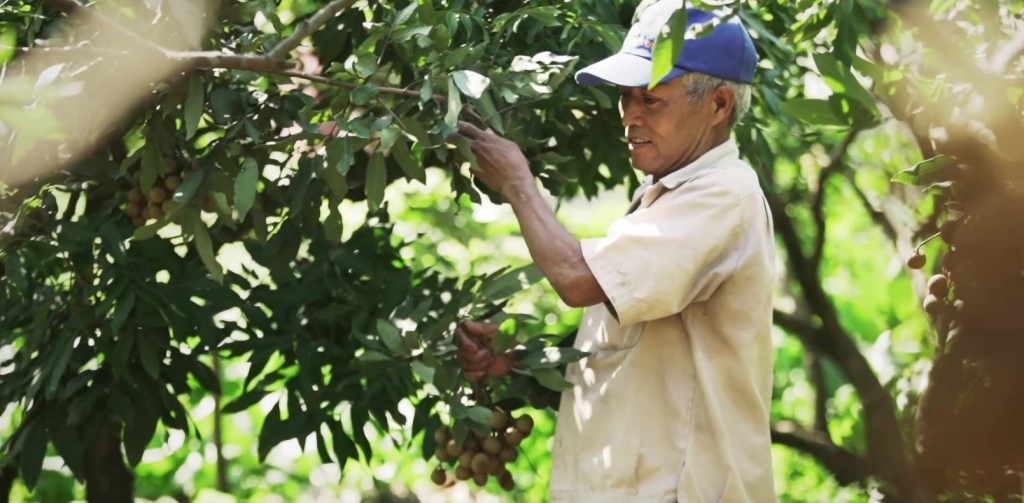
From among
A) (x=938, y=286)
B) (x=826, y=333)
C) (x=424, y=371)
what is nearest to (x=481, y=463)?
(x=424, y=371)

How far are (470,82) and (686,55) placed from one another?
40cm

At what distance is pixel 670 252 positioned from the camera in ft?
6.37

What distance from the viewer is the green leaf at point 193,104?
6.32ft

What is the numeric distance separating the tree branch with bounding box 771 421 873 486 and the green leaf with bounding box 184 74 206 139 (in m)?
2.92

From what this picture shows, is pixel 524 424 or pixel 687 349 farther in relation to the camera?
pixel 524 424

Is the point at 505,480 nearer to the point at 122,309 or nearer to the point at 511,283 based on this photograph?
the point at 511,283

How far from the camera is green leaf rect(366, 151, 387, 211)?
6.78 ft

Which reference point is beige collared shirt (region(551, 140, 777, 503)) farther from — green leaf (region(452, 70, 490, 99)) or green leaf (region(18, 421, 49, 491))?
green leaf (region(18, 421, 49, 491))

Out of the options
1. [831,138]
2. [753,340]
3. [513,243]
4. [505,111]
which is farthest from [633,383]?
[513,243]

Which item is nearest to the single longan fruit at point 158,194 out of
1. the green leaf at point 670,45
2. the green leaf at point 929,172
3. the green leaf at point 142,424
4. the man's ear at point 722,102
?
the green leaf at point 142,424

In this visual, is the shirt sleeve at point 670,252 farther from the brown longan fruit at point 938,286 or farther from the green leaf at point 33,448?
the green leaf at point 33,448

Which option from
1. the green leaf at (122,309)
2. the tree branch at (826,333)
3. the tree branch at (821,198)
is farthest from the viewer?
the tree branch at (821,198)

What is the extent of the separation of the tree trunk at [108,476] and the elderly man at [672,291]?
1.78 metres

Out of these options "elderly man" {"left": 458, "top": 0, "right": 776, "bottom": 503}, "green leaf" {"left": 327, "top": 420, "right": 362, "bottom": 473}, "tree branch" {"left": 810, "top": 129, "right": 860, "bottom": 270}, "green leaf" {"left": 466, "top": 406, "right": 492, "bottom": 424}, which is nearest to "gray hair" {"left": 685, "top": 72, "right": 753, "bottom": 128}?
"elderly man" {"left": 458, "top": 0, "right": 776, "bottom": 503}
